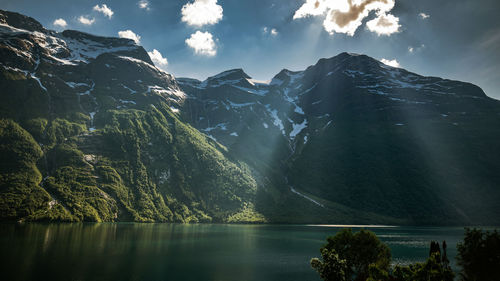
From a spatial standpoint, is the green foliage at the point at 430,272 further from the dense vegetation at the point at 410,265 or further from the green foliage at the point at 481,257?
the green foliage at the point at 481,257

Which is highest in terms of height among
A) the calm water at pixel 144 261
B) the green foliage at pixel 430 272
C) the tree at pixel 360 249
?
the green foliage at pixel 430 272

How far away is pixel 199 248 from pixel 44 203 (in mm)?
126356

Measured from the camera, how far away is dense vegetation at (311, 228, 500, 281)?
33281mm

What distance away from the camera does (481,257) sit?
42094mm

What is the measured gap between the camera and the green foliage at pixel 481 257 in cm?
4056

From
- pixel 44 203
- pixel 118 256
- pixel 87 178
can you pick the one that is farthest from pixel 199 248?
pixel 87 178

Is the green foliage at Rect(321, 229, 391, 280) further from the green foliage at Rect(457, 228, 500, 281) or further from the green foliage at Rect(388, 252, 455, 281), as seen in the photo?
the green foliage at Rect(388, 252, 455, 281)

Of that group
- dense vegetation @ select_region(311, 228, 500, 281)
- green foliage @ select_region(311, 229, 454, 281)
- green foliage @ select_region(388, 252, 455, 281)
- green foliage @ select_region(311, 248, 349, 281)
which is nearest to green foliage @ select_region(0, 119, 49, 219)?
green foliage @ select_region(311, 229, 454, 281)

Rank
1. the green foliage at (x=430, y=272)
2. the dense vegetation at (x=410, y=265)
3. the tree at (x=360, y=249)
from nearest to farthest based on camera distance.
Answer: the green foliage at (x=430, y=272), the dense vegetation at (x=410, y=265), the tree at (x=360, y=249)

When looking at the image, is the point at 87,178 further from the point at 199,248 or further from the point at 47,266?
the point at 47,266

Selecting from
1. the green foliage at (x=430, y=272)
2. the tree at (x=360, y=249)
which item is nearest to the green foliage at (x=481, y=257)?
the green foliage at (x=430, y=272)

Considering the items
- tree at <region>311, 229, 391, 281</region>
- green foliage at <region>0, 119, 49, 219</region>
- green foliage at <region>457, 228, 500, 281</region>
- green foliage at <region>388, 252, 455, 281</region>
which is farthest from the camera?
green foliage at <region>0, 119, 49, 219</region>

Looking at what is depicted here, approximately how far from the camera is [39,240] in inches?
3285

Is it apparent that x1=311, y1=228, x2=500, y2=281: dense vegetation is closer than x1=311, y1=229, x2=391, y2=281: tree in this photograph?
Yes
